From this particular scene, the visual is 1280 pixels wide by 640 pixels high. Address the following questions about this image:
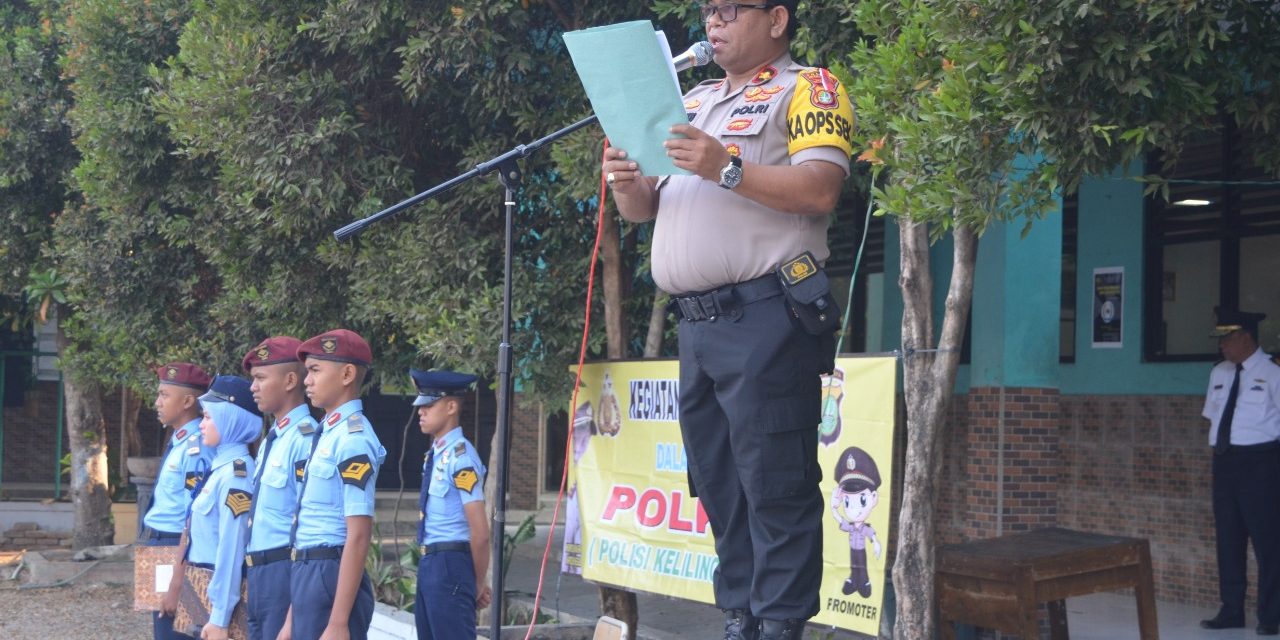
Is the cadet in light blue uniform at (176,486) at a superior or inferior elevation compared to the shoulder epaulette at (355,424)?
inferior

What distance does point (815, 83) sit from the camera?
10.4ft

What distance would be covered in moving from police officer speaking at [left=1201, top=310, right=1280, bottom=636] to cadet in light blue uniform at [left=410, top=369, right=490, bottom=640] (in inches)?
197

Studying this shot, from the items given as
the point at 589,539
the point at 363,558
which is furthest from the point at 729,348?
the point at 589,539

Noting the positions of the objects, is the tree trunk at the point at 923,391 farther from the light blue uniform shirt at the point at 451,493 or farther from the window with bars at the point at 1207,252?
the window with bars at the point at 1207,252

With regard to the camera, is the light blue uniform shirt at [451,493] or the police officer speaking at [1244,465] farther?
the police officer speaking at [1244,465]

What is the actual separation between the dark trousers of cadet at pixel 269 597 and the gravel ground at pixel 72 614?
5771 mm

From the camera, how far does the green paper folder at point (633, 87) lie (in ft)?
9.68

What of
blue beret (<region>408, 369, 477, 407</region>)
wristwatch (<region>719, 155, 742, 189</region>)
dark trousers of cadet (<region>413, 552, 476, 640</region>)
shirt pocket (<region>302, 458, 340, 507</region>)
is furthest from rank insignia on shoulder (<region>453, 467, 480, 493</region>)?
wristwatch (<region>719, 155, 742, 189</region>)

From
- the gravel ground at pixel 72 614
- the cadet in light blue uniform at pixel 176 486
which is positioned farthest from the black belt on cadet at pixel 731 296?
the gravel ground at pixel 72 614

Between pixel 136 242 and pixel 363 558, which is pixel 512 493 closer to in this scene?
pixel 136 242

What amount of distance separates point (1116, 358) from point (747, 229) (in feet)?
27.7

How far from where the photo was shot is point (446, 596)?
6961mm

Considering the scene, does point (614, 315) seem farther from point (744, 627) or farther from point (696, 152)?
point (696, 152)

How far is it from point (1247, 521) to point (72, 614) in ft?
31.8
